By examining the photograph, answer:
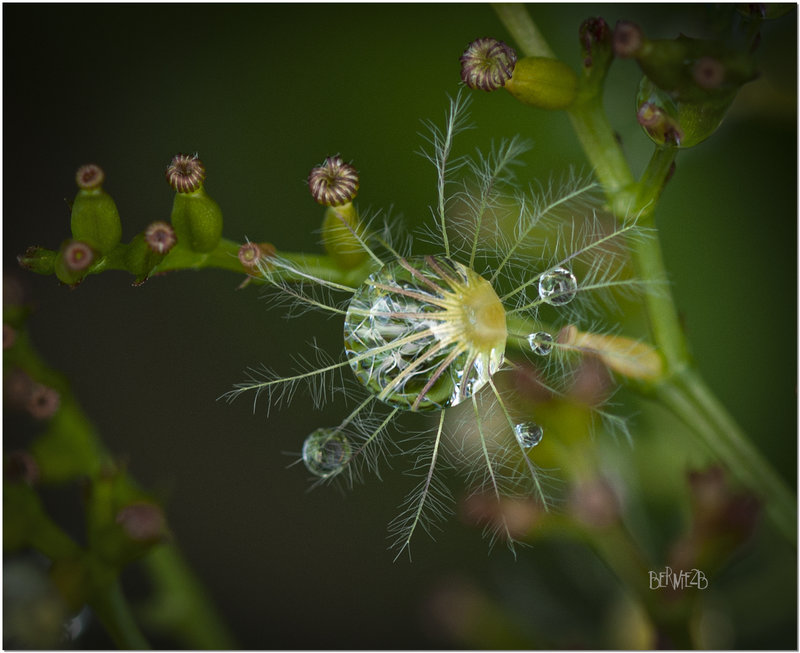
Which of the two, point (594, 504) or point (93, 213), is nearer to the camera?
point (93, 213)

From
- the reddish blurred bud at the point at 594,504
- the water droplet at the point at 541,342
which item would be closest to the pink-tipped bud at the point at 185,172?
the water droplet at the point at 541,342

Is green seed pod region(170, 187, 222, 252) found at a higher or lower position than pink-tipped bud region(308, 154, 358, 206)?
higher

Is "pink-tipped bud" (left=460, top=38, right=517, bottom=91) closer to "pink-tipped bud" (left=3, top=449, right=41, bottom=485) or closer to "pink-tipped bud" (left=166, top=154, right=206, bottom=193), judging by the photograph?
"pink-tipped bud" (left=166, top=154, right=206, bottom=193)

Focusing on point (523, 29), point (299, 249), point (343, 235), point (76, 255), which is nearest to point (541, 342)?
point (343, 235)

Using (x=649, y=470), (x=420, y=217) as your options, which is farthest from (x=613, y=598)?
(x=420, y=217)

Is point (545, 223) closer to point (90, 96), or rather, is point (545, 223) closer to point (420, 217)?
point (420, 217)

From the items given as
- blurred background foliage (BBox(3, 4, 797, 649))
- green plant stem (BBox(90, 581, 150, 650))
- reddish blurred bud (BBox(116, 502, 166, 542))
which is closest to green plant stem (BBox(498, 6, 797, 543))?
blurred background foliage (BBox(3, 4, 797, 649))

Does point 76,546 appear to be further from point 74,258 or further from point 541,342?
point 541,342
